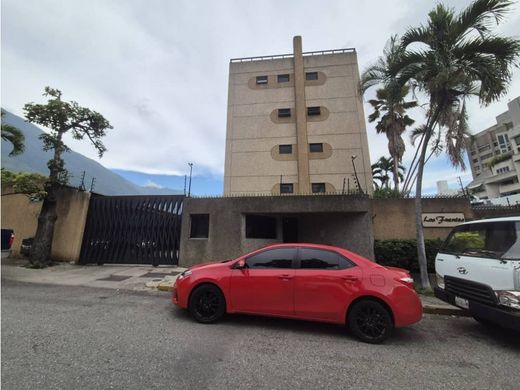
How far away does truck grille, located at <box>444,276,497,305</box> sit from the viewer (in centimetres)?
393

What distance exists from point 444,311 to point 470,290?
171 centimetres

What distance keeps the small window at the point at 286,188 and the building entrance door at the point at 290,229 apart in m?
5.06

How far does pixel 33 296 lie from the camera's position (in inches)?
242

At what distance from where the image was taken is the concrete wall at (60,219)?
37.3ft

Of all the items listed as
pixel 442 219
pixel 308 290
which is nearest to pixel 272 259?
pixel 308 290

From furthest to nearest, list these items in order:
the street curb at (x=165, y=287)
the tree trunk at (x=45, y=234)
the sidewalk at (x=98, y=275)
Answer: the tree trunk at (x=45, y=234) → the sidewalk at (x=98, y=275) → the street curb at (x=165, y=287)

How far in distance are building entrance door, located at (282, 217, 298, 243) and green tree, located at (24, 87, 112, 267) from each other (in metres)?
9.88

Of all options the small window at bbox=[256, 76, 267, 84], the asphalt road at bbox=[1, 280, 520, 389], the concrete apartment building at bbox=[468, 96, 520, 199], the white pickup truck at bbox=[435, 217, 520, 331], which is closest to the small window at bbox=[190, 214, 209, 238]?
the asphalt road at bbox=[1, 280, 520, 389]

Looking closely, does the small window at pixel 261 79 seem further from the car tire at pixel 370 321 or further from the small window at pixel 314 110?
the car tire at pixel 370 321

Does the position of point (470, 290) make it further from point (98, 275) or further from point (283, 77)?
point (283, 77)

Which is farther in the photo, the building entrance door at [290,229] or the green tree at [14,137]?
the building entrance door at [290,229]

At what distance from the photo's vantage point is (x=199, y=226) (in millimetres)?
11031

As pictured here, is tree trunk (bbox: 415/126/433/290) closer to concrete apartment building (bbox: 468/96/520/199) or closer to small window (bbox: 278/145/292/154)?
small window (bbox: 278/145/292/154)

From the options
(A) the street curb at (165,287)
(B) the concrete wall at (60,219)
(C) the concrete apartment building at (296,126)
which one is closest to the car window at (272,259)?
(A) the street curb at (165,287)
